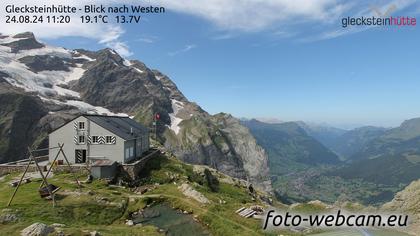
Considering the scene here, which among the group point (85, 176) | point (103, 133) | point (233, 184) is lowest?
point (233, 184)

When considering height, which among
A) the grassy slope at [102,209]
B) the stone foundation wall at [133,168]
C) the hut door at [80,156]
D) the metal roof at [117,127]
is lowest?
the grassy slope at [102,209]

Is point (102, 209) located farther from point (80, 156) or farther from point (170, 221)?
point (80, 156)

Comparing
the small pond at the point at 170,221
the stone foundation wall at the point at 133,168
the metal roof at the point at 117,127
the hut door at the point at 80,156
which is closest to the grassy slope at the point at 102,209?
the small pond at the point at 170,221

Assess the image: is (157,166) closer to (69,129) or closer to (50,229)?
(69,129)

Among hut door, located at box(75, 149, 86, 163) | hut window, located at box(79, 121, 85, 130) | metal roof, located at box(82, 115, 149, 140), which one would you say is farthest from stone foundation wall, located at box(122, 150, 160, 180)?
hut window, located at box(79, 121, 85, 130)

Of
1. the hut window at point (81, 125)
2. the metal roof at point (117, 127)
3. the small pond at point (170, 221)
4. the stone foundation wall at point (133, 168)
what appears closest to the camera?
the small pond at point (170, 221)

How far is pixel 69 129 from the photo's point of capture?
2881 inches

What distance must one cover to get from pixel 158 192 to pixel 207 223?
16.3m

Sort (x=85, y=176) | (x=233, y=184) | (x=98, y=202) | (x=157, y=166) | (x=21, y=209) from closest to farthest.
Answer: (x=21, y=209), (x=98, y=202), (x=85, y=176), (x=157, y=166), (x=233, y=184)

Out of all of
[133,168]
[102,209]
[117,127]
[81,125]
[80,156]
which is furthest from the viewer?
[117,127]

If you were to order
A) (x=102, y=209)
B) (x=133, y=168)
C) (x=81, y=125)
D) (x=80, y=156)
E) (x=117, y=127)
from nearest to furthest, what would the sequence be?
1. (x=102, y=209)
2. (x=133, y=168)
3. (x=80, y=156)
4. (x=81, y=125)
5. (x=117, y=127)

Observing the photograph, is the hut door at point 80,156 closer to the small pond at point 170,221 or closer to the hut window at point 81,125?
the hut window at point 81,125

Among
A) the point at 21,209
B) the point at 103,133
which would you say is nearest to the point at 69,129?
the point at 103,133

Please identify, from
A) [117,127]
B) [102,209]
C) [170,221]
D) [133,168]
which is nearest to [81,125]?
[117,127]
